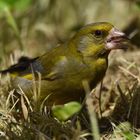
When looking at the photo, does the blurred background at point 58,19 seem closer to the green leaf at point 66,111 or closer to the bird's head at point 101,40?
the bird's head at point 101,40

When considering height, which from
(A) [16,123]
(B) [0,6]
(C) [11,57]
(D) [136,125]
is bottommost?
(D) [136,125]

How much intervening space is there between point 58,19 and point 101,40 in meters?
3.16

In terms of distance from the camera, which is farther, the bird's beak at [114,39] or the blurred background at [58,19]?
the blurred background at [58,19]

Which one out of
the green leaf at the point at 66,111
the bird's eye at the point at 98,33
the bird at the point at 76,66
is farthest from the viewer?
the bird's eye at the point at 98,33

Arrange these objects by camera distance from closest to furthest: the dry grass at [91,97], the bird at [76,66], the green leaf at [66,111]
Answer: the green leaf at [66,111], the dry grass at [91,97], the bird at [76,66]

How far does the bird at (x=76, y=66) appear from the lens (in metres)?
4.56

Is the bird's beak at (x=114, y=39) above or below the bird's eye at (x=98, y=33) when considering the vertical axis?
below

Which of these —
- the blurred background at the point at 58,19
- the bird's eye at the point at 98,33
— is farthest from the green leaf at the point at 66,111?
the blurred background at the point at 58,19

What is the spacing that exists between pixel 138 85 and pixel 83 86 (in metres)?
0.73

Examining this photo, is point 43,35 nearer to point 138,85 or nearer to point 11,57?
point 11,57

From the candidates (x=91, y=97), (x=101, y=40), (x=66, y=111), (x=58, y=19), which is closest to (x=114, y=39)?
(x=101, y=40)

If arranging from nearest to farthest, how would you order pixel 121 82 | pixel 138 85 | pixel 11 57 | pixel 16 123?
pixel 16 123
pixel 138 85
pixel 121 82
pixel 11 57

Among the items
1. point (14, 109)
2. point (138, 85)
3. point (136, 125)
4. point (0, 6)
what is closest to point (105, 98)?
point (138, 85)

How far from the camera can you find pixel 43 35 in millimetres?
7441
